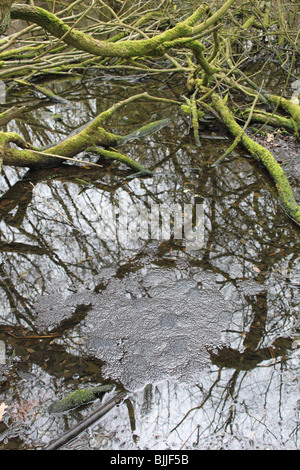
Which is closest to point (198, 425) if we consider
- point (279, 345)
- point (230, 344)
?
point (230, 344)

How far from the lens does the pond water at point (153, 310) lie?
242cm

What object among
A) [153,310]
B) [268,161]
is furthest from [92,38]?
[268,161]

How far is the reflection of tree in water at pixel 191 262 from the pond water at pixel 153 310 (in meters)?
0.01

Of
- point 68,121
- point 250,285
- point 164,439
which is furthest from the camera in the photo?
point 68,121

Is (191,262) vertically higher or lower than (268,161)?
lower

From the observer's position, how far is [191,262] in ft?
12.3

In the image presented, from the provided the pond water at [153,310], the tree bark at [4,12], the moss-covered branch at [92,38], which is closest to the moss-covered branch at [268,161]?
the pond water at [153,310]

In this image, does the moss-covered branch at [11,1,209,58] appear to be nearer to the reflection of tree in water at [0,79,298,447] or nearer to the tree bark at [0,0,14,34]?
the tree bark at [0,0,14,34]

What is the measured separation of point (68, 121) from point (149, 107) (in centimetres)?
162

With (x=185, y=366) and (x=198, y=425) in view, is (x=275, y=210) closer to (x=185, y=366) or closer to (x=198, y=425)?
(x=185, y=366)

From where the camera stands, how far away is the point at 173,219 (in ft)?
14.5

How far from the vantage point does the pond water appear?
7.93ft

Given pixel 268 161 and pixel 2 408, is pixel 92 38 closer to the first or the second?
pixel 268 161

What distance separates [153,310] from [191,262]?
751mm
